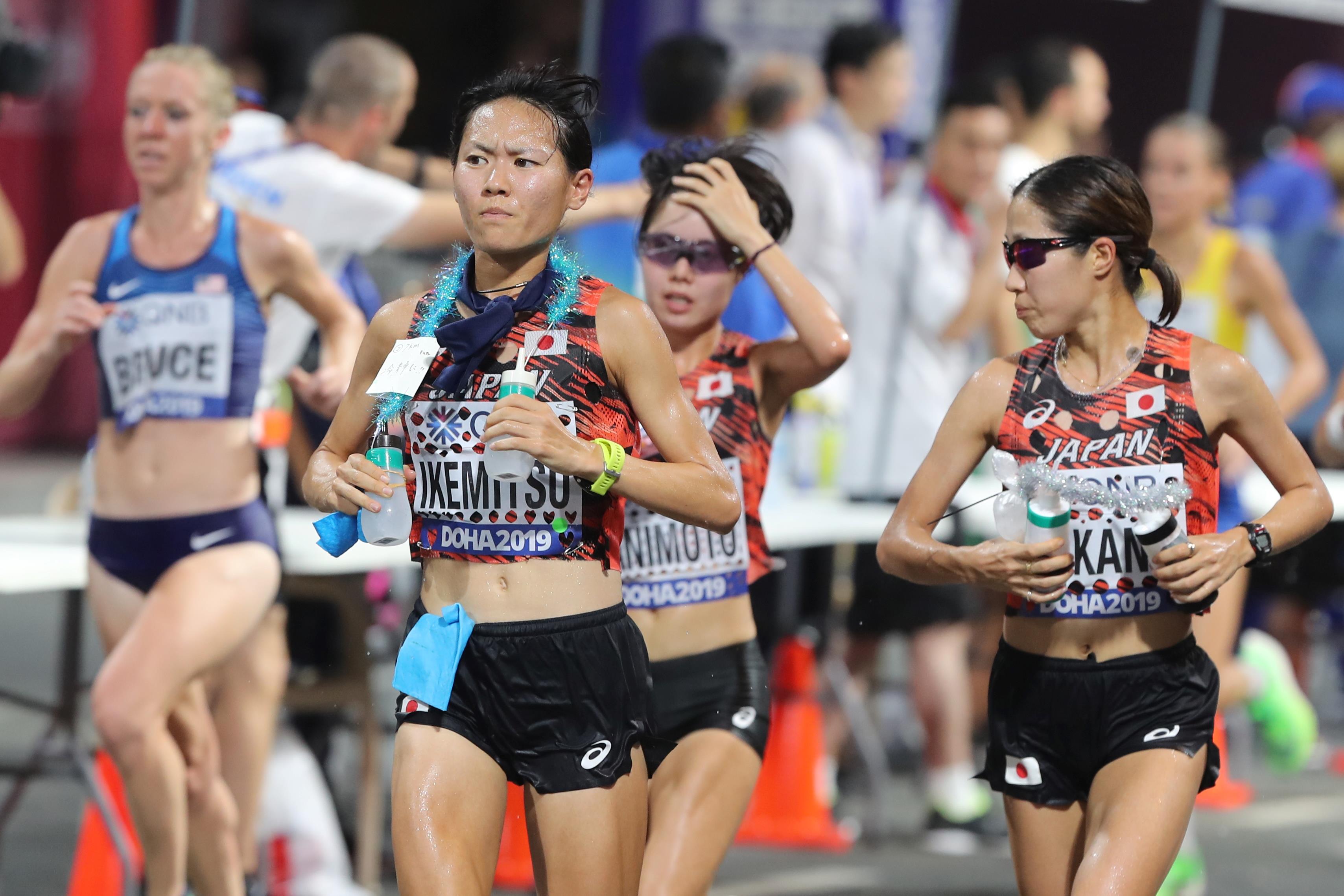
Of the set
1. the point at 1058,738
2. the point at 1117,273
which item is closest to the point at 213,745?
the point at 1058,738

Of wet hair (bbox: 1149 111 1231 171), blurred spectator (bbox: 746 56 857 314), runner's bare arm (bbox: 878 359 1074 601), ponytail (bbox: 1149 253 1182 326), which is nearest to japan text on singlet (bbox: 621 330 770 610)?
runner's bare arm (bbox: 878 359 1074 601)

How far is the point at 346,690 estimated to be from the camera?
21.2 ft

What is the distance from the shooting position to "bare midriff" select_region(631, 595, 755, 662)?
14.0 ft

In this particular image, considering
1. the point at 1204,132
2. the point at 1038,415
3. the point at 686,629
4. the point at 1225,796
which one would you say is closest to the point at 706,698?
the point at 686,629

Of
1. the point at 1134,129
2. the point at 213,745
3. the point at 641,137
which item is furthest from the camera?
the point at 1134,129

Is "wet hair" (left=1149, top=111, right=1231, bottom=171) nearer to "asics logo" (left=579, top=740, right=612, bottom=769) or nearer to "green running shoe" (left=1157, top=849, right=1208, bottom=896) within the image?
"green running shoe" (left=1157, top=849, right=1208, bottom=896)

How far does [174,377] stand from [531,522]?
6.28ft

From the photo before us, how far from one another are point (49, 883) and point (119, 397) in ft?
6.68

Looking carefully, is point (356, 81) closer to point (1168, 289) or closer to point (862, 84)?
point (862, 84)

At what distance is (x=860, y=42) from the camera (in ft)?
27.7

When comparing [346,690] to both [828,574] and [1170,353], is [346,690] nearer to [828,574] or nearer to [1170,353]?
[828,574]

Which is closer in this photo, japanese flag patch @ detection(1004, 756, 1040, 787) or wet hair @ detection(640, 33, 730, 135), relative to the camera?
japanese flag patch @ detection(1004, 756, 1040, 787)

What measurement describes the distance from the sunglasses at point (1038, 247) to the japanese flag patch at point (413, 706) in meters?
1.42

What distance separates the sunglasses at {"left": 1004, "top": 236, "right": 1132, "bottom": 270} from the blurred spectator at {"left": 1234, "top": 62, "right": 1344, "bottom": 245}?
24.5 feet
